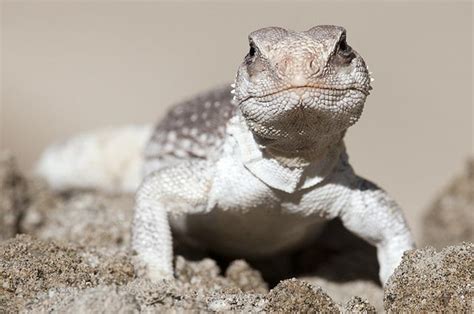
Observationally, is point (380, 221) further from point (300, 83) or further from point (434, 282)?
point (300, 83)

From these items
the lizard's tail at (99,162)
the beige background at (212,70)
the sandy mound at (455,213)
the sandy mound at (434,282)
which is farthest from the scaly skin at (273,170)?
the beige background at (212,70)

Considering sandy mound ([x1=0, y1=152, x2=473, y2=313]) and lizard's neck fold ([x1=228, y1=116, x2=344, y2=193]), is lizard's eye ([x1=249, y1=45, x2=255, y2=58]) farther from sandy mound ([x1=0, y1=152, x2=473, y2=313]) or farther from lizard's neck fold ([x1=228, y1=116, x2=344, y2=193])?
sandy mound ([x1=0, y1=152, x2=473, y2=313])

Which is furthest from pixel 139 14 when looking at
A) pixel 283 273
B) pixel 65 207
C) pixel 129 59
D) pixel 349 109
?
pixel 349 109

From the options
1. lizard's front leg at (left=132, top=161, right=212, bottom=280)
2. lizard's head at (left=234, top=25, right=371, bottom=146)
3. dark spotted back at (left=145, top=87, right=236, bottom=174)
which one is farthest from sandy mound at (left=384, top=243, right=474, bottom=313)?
dark spotted back at (left=145, top=87, right=236, bottom=174)

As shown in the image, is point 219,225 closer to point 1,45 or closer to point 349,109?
point 349,109

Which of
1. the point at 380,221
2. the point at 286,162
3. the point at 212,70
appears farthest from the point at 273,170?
the point at 212,70

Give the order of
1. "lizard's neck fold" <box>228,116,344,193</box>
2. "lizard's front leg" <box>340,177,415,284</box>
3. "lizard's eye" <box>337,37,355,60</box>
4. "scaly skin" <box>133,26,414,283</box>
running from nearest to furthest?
"scaly skin" <box>133,26,414,283</box> < "lizard's eye" <box>337,37,355,60</box> < "lizard's neck fold" <box>228,116,344,193</box> < "lizard's front leg" <box>340,177,415,284</box>

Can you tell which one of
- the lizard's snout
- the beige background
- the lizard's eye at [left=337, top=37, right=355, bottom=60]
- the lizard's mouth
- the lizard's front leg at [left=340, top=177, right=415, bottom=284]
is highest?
the lizard's eye at [left=337, top=37, right=355, bottom=60]
